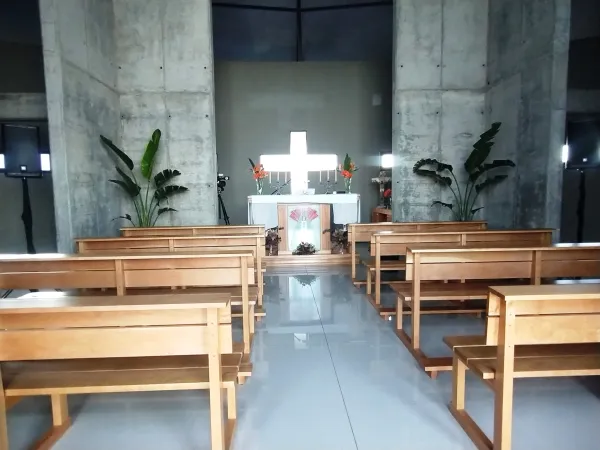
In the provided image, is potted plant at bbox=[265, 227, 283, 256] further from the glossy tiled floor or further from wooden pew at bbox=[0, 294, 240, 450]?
wooden pew at bbox=[0, 294, 240, 450]

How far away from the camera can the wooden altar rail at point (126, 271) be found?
2.57m

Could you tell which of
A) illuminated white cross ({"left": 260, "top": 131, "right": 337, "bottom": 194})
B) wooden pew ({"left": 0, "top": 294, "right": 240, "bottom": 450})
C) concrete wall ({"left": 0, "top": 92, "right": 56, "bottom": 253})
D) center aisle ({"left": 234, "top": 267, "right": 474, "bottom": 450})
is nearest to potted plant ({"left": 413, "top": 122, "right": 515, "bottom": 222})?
illuminated white cross ({"left": 260, "top": 131, "right": 337, "bottom": 194})

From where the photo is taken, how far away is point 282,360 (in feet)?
8.98

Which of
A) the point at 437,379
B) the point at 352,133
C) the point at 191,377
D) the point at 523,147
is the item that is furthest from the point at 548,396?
the point at 352,133

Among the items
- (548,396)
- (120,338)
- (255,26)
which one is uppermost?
(255,26)

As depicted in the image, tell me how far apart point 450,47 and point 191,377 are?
7361 mm

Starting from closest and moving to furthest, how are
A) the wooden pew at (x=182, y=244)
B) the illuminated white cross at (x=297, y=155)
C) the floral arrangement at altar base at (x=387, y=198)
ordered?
the wooden pew at (x=182, y=244) < the floral arrangement at altar base at (x=387, y=198) < the illuminated white cross at (x=297, y=155)

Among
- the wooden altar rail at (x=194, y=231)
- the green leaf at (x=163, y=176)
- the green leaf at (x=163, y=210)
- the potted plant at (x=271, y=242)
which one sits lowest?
the potted plant at (x=271, y=242)

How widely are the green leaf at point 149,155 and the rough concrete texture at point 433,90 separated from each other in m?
4.05

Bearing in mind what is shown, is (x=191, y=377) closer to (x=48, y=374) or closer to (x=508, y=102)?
(x=48, y=374)

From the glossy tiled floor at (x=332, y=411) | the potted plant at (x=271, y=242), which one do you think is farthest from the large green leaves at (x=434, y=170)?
the glossy tiled floor at (x=332, y=411)

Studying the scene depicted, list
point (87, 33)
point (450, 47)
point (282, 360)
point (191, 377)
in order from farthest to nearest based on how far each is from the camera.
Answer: point (450, 47)
point (87, 33)
point (282, 360)
point (191, 377)

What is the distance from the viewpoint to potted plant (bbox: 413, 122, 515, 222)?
6.43m

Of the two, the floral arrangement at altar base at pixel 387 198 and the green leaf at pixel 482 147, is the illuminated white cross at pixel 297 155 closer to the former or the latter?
the floral arrangement at altar base at pixel 387 198
